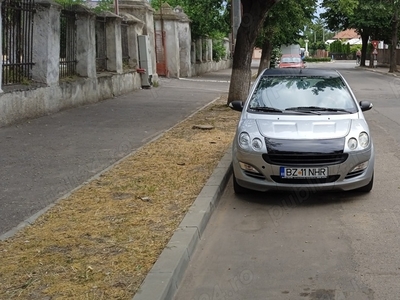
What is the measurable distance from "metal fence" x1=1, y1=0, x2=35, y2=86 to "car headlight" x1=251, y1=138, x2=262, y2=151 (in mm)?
7434

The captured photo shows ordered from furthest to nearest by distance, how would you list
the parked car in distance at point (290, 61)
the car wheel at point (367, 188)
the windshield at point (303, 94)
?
the parked car in distance at point (290, 61) → the windshield at point (303, 94) → the car wheel at point (367, 188)

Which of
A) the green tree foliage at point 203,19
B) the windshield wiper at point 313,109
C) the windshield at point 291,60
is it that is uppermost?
the green tree foliage at point 203,19

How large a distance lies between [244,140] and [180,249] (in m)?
2.34

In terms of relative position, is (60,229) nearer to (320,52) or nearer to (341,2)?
(341,2)

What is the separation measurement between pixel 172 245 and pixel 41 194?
2.58 meters

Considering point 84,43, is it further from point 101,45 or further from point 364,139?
point 364,139

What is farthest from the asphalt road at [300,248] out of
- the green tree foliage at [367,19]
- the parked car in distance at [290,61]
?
the green tree foliage at [367,19]

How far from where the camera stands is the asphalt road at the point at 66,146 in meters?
6.77

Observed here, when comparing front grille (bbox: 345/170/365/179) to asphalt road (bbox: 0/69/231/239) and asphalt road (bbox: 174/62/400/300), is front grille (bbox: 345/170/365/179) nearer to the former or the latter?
asphalt road (bbox: 174/62/400/300)

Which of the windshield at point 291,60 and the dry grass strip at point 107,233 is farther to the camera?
the windshield at point 291,60

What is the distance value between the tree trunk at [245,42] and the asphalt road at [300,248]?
819 centimetres

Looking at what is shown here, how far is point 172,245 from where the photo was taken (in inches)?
199

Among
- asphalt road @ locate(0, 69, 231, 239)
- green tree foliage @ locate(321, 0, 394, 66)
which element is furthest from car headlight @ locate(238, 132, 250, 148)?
green tree foliage @ locate(321, 0, 394, 66)

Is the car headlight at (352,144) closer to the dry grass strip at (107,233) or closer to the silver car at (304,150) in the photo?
the silver car at (304,150)
